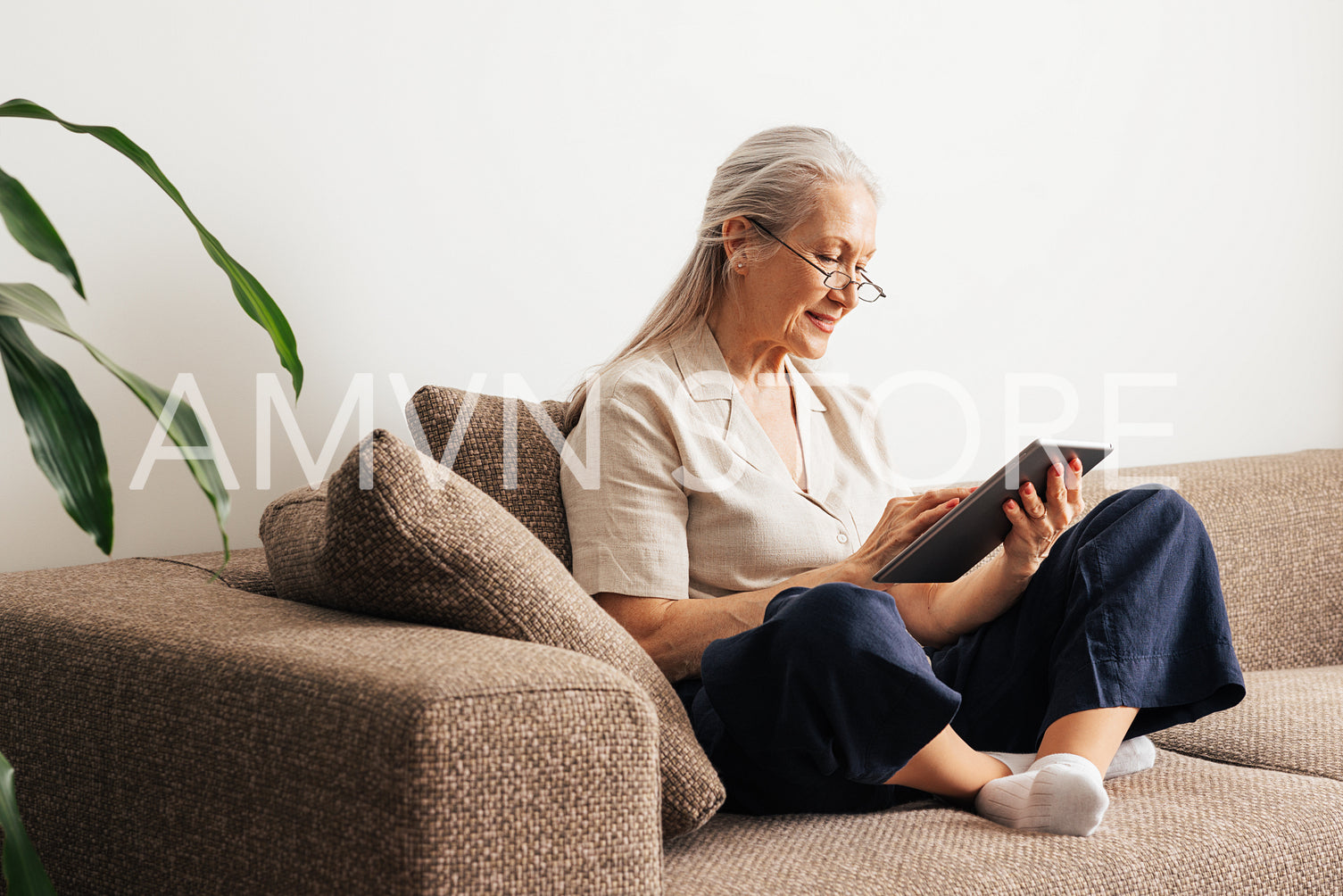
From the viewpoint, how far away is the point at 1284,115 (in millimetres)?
2502

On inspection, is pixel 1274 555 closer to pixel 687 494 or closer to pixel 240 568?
pixel 687 494

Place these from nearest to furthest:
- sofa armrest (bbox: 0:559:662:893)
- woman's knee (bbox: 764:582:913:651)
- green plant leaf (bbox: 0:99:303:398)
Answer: sofa armrest (bbox: 0:559:662:893) < green plant leaf (bbox: 0:99:303:398) < woman's knee (bbox: 764:582:913:651)

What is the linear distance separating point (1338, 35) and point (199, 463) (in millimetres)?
2679

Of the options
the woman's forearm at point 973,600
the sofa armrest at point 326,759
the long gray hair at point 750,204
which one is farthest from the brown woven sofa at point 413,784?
the long gray hair at point 750,204

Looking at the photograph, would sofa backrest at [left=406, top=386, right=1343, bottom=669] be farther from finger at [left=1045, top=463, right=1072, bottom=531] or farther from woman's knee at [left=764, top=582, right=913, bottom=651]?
woman's knee at [left=764, top=582, right=913, bottom=651]

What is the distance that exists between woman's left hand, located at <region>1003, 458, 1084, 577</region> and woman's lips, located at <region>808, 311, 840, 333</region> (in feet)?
1.22

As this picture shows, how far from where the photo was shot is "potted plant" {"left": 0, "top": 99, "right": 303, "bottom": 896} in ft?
2.46

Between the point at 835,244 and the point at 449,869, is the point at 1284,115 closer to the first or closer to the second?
the point at 835,244

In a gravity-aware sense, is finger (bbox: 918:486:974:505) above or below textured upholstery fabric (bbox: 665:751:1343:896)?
above

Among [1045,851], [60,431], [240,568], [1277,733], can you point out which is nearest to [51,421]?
[60,431]

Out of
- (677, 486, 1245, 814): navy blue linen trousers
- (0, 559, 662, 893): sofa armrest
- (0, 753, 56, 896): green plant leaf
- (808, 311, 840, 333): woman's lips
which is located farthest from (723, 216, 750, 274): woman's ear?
(0, 753, 56, 896): green plant leaf

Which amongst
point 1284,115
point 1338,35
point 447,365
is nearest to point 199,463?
point 447,365

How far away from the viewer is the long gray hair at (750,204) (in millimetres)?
1516

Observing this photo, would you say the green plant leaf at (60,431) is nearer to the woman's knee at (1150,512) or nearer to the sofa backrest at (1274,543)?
the woman's knee at (1150,512)
